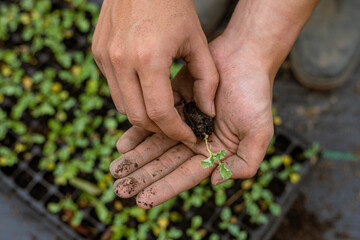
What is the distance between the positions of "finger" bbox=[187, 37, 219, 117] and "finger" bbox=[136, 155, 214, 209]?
353mm

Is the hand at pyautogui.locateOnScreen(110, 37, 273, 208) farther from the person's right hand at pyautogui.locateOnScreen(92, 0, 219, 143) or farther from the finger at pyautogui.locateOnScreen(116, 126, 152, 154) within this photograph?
the person's right hand at pyautogui.locateOnScreen(92, 0, 219, 143)

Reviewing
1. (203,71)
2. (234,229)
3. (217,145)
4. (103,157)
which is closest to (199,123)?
(217,145)

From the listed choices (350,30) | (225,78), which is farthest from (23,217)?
(350,30)

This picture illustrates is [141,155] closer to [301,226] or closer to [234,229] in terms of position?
[234,229]

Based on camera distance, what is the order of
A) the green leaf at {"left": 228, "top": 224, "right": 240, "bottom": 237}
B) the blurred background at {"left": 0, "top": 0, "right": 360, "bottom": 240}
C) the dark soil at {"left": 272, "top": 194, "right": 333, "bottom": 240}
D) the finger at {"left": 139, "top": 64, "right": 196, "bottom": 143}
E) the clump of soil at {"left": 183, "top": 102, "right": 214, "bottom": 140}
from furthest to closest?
the dark soil at {"left": 272, "top": 194, "right": 333, "bottom": 240} < the blurred background at {"left": 0, "top": 0, "right": 360, "bottom": 240} < the green leaf at {"left": 228, "top": 224, "right": 240, "bottom": 237} < the clump of soil at {"left": 183, "top": 102, "right": 214, "bottom": 140} < the finger at {"left": 139, "top": 64, "right": 196, "bottom": 143}

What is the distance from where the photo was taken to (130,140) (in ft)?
6.29

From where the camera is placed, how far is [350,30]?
305 cm

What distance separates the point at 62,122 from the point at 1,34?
1.12 metres

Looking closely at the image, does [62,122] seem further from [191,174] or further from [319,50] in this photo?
[319,50]

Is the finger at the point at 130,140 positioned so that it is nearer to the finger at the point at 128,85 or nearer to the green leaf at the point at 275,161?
the finger at the point at 128,85

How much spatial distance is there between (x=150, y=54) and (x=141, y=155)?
24.3 inches

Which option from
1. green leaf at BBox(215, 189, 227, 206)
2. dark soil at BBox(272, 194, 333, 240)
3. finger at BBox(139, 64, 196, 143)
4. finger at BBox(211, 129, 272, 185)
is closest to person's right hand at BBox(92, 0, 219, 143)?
finger at BBox(139, 64, 196, 143)

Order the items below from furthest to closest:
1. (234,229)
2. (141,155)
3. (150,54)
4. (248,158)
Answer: (234,229) < (141,155) < (248,158) < (150,54)

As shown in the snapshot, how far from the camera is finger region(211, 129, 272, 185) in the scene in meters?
1.76
